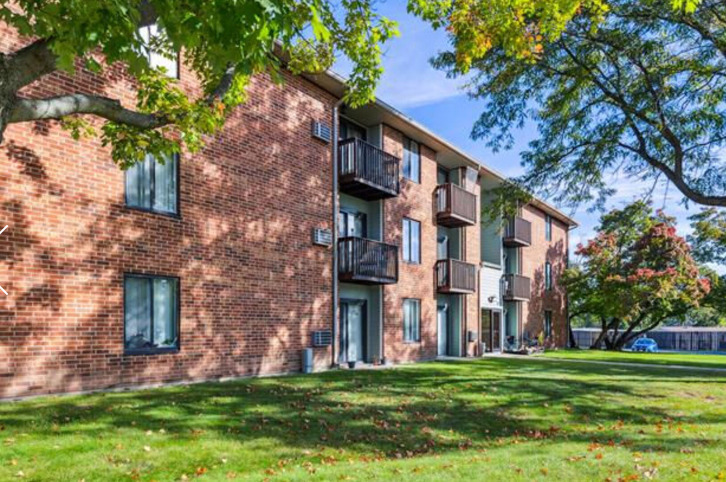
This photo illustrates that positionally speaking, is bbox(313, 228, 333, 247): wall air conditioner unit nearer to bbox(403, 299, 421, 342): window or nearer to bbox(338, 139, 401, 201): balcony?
bbox(338, 139, 401, 201): balcony

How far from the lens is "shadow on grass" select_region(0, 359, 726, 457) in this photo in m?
8.00

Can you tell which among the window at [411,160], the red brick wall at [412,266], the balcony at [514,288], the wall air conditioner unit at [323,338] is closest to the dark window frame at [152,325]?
the wall air conditioner unit at [323,338]

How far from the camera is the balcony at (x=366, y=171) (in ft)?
56.0

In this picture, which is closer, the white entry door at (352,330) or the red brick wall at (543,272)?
the white entry door at (352,330)

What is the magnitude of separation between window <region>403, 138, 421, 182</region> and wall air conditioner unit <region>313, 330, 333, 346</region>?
716 cm

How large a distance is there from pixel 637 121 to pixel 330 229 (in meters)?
8.54

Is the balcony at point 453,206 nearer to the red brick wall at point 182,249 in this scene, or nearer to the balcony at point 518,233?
the balcony at point 518,233

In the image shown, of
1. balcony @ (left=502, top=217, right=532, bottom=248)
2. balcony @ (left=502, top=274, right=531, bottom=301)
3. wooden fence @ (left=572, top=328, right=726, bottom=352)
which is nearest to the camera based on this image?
balcony @ (left=502, top=274, right=531, bottom=301)

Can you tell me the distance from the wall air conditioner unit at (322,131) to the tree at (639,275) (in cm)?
1973

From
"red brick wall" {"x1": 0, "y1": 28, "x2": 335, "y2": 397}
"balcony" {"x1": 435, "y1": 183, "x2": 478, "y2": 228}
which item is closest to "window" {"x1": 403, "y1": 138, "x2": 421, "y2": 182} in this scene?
"balcony" {"x1": 435, "y1": 183, "x2": 478, "y2": 228}

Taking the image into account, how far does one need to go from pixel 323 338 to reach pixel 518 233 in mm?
16337

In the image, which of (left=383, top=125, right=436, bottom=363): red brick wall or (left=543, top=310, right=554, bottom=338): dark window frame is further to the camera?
(left=543, top=310, right=554, bottom=338): dark window frame

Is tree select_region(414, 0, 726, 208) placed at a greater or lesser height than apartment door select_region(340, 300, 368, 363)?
greater

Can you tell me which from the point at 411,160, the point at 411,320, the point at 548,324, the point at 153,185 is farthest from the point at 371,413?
the point at 548,324
